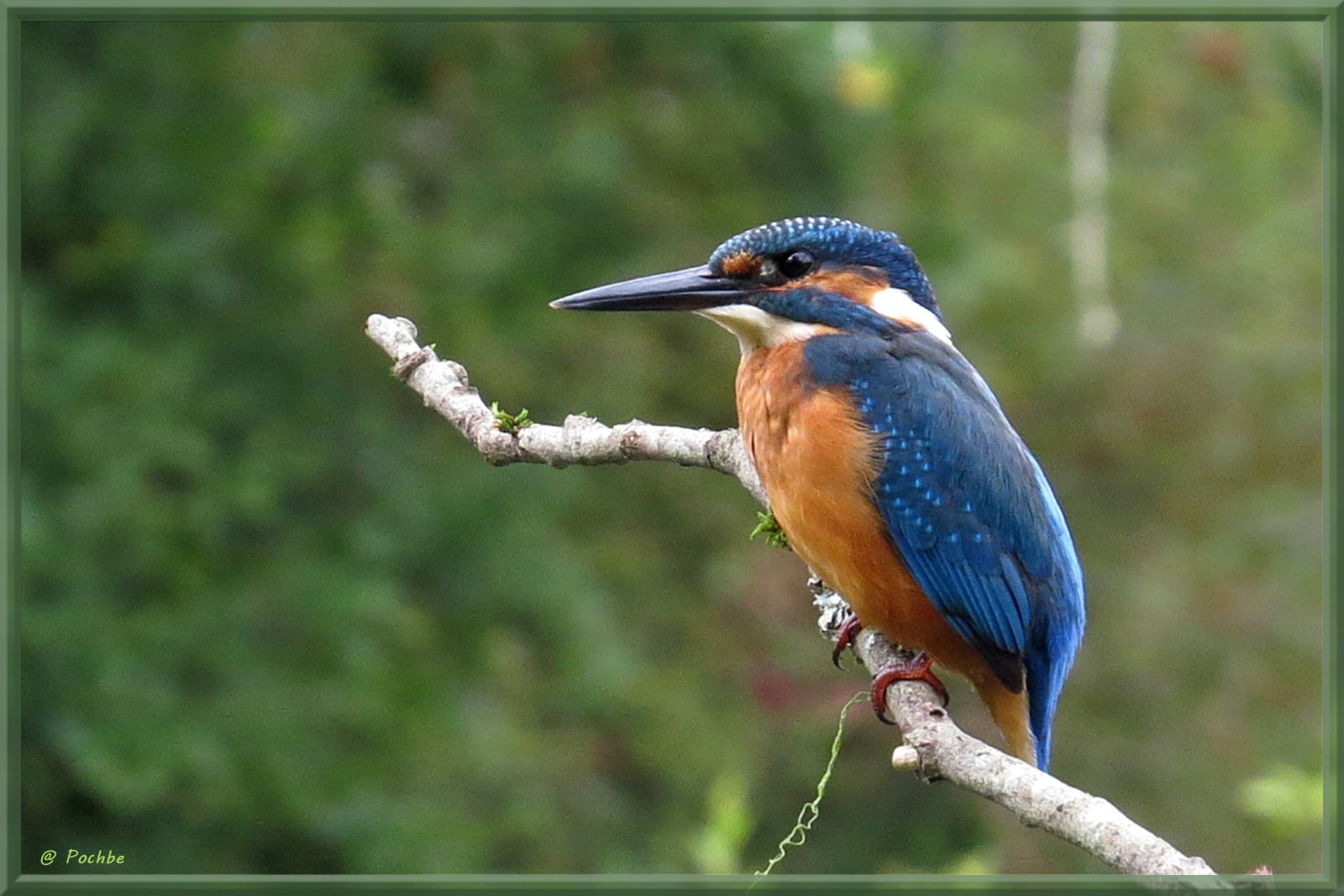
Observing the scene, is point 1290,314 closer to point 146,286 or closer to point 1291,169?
point 1291,169

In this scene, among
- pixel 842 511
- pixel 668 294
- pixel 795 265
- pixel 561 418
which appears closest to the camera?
pixel 842 511

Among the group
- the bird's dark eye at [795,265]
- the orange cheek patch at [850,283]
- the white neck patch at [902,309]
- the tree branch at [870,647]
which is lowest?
the tree branch at [870,647]

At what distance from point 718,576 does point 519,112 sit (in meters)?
1.93

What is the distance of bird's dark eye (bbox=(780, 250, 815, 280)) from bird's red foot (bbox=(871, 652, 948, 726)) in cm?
79

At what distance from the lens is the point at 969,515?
116 inches

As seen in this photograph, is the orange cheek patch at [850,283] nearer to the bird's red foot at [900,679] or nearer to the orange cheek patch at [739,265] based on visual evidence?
the orange cheek patch at [739,265]

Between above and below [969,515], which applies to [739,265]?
above

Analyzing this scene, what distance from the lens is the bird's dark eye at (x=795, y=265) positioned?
10.3 ft

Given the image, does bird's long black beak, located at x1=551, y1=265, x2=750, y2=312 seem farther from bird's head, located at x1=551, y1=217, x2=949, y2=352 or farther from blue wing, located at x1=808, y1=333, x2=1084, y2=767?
blue wing, located at x1=808, y1=333, x2=1084, y2=767

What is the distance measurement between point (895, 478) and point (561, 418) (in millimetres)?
3009

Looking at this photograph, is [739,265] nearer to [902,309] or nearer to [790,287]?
[790,287]

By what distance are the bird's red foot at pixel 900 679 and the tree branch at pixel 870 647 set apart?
50 mm

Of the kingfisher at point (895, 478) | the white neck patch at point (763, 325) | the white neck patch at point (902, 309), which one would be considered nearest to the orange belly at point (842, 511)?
the kingfisher at point (895, 478)

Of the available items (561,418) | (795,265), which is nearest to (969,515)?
(795,265)
